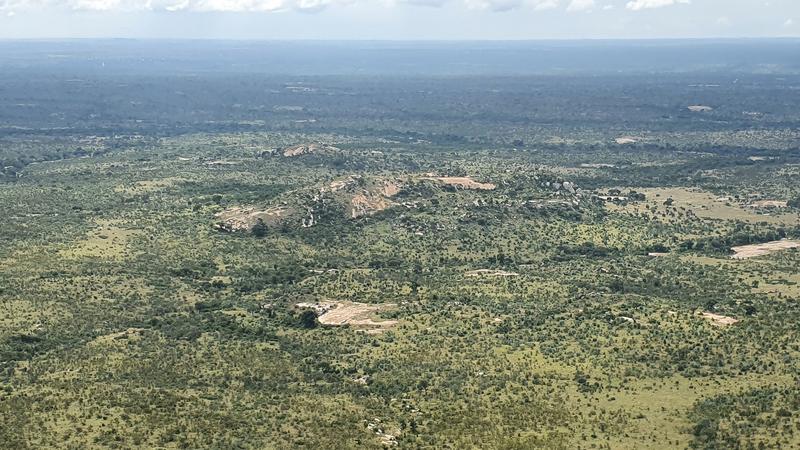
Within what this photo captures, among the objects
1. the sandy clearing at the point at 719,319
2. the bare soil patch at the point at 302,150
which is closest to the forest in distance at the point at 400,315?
the sandy clearing at the point at 719,319

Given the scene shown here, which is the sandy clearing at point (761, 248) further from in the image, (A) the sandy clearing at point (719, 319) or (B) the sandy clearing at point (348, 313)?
(B) the sandy clearing at point (348, 313)

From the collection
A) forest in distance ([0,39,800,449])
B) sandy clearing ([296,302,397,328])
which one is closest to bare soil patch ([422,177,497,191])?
forest in distance ([0,39,800,449])

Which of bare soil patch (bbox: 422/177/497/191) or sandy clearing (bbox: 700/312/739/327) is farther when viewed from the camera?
bare soil patch (bbox: 422/177/497/191)

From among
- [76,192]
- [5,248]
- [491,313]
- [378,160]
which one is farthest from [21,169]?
[491,313]

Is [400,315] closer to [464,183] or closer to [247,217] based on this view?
[247,217]

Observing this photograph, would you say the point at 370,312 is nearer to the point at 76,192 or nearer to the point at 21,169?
the point at 76,192

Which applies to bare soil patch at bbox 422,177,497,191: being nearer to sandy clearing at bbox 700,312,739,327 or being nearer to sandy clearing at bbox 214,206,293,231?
sandy clearing at bbox 214,206,293,231

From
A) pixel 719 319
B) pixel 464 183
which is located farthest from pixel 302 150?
pixel 719 319
